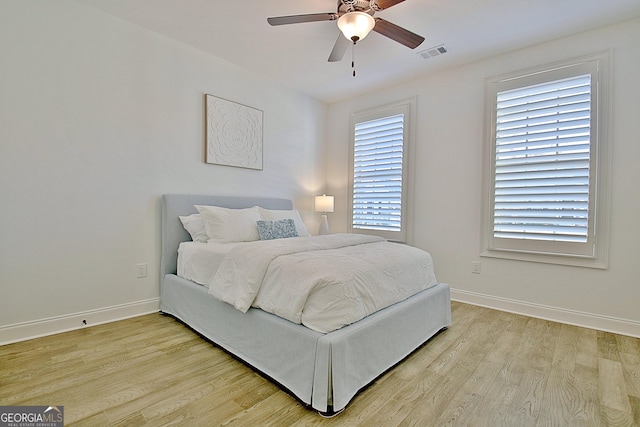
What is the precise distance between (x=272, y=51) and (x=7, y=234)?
276 centimetres

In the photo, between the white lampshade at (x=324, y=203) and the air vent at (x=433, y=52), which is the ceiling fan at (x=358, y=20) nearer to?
the air vent at (x=433, y=52)

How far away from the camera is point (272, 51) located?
3268 millimetres

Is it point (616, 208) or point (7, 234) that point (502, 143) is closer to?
point (616, 208)

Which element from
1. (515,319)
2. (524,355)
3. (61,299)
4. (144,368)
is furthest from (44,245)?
(515,319)

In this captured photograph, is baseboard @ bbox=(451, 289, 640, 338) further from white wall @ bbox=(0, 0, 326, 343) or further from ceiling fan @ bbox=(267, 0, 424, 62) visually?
white wall @ bbox=(0, 0, 326, 343)

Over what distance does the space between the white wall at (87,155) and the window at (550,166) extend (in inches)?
121

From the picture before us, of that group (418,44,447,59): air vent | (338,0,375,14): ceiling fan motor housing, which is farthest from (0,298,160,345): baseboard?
(418,44,447,59): air vent

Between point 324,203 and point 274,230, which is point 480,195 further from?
point 274,230

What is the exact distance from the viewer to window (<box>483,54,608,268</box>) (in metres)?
2.75

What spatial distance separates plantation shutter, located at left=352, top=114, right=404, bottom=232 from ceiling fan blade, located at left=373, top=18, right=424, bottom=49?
1.68m

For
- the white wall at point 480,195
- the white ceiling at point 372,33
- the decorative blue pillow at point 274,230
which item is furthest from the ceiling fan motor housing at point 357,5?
the decorative blue pillow at point 274,230

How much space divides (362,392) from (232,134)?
2971 mm

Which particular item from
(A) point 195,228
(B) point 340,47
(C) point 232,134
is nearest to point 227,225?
(A) point 195,228

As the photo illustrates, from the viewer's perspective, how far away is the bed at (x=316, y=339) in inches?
61.8
